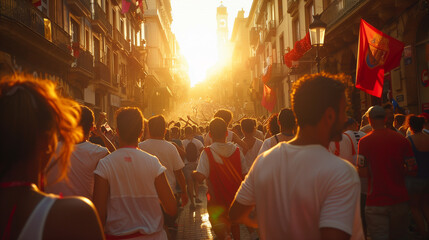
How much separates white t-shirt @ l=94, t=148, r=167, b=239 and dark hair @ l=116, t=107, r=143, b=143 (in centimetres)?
15

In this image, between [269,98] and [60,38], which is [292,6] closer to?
[269,98]

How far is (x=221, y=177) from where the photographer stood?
5180mm

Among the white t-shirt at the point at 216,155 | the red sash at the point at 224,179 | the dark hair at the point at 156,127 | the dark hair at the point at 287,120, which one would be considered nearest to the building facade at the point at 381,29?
the dark hair at the point at 287,120

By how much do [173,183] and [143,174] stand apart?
2.16m

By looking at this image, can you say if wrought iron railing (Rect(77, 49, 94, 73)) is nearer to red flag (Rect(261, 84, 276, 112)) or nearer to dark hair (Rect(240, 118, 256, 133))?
red flag (Rect(261, 84, 276, 112))

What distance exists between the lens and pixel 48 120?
1.49 meters

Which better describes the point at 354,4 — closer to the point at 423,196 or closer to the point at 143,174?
the point at 423,196

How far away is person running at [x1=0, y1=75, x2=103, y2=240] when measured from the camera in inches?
53.1

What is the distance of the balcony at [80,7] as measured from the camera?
1817 centimetres

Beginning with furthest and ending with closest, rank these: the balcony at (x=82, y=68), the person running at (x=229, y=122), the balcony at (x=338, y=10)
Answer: the balcony at (x=82, y=68)
the balcony at (x=338, y=10)
the person running at (x=229, y=122)

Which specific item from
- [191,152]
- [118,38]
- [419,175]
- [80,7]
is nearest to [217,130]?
[419,175]

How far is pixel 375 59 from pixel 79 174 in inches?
282

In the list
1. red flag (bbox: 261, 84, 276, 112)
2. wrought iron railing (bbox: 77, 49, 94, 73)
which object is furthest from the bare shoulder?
wrought iron railing (bbox: 77, 49, 94, 73)

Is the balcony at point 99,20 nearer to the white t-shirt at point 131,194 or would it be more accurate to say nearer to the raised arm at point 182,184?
the raised arm at point 182,184
